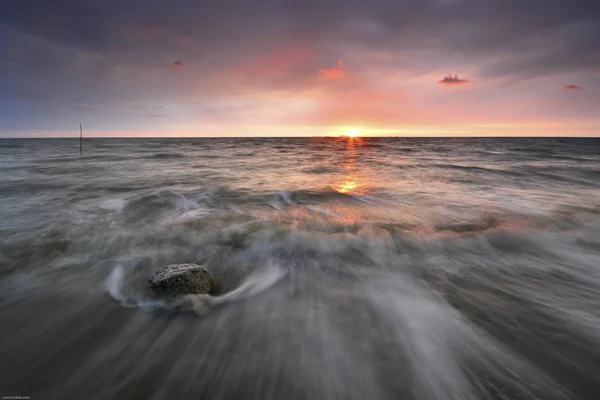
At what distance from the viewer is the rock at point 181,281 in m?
3.97

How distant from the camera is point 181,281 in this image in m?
3.99

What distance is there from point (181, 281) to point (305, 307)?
1.83 metres

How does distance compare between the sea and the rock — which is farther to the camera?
the rock

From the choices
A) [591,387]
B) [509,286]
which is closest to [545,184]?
[509,286]

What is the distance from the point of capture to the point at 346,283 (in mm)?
4633

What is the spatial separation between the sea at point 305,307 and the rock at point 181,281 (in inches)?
5.6

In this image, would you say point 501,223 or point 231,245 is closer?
point 231,245

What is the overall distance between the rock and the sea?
0.47ft

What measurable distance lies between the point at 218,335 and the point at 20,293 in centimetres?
335

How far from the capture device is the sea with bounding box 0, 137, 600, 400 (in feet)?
9.20

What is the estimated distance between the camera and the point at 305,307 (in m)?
3.98

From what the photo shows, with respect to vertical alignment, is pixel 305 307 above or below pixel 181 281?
below

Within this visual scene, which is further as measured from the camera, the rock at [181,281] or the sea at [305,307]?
the rock at [181,281]

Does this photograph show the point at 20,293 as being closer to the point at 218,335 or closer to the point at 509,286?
the point at 218,335
